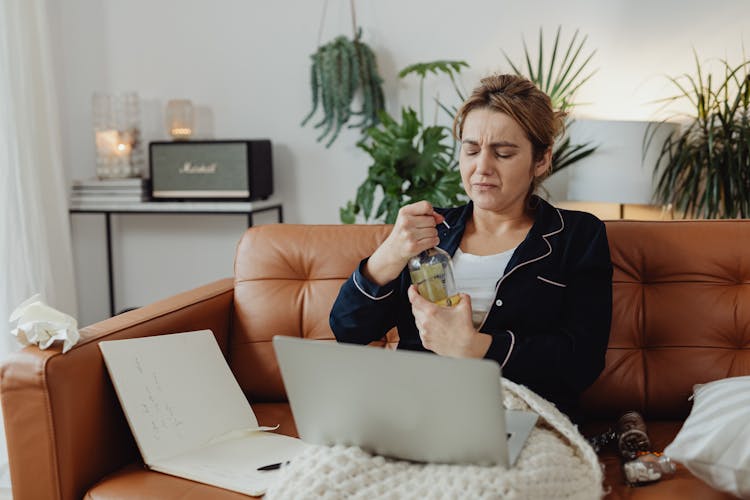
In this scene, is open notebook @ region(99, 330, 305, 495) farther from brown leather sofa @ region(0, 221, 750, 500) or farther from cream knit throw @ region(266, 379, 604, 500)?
cream knit throw @ region(266, 379, 604, 500)

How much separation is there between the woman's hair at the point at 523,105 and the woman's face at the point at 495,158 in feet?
0.04

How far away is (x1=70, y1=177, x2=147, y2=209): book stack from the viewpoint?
11.5 feet

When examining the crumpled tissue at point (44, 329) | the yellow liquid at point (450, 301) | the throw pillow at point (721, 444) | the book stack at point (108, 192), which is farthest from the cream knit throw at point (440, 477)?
the book stack at point (108, 192)

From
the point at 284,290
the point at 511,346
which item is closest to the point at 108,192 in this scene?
the point at 284,290

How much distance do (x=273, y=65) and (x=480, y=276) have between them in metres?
2.14

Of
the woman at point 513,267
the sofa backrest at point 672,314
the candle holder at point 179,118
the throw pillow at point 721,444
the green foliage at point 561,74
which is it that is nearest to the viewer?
the throw pillow at point 721,444

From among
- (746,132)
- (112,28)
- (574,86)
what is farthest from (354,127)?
(746,132)

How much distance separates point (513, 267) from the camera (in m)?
1.66

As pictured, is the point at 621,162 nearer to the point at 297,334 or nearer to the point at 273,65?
the point at 297,334

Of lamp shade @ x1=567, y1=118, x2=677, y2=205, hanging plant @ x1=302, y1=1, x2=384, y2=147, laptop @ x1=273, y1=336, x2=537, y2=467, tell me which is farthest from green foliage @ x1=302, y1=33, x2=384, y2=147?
laptop @ x1=273, y1=336, x2=537, y2=467

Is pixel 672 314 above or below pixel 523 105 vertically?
below

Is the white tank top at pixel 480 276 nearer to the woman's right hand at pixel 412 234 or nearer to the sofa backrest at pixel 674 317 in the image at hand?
the woman's right hand at pixel 412 234

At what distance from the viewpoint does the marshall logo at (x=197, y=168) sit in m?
3.41

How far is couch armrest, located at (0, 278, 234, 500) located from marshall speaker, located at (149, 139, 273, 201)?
5.69ft
